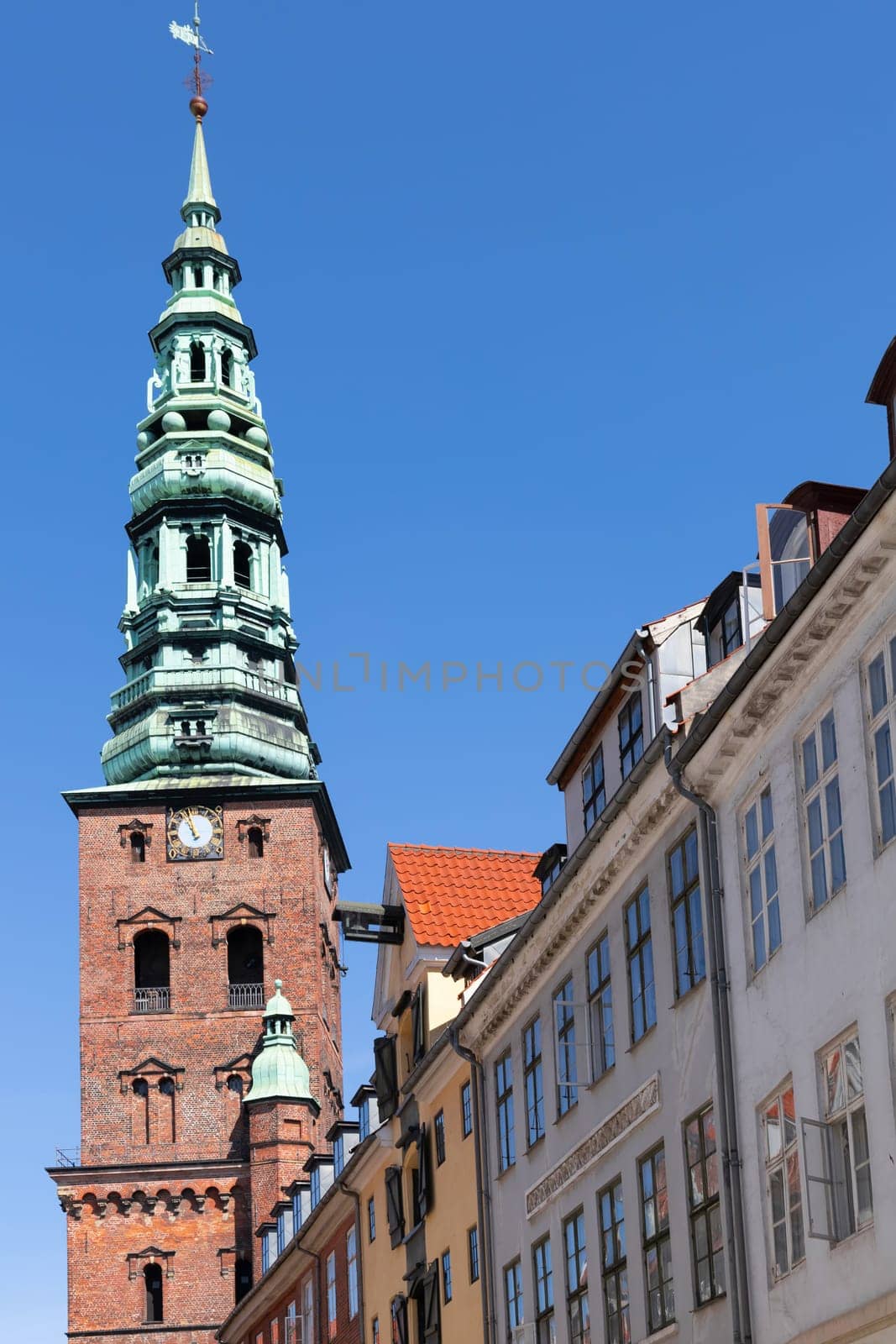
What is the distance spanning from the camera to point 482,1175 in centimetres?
3212

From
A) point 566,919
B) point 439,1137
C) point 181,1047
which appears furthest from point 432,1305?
point 181,1047

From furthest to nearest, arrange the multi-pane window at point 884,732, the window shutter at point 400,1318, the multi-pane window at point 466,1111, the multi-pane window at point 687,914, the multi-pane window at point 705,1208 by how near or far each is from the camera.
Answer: the window shutter at point 400,1318 → the multi-pane window at point 466,1111 → the multi-pane window at point 687,914 → the multi-pane window at point 705,1208 → the multi-pane window at point 884,732

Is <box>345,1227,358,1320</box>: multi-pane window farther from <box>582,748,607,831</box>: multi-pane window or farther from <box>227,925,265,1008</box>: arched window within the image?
<box>227,925,265,1008</box>: arched window

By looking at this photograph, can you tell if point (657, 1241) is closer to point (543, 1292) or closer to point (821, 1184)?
point (543, 1292)

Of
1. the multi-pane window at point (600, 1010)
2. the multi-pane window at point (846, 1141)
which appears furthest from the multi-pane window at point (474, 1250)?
the multi-pane window at point (846, 1141)

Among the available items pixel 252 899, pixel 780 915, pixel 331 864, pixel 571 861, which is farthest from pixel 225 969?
pixel 780 915

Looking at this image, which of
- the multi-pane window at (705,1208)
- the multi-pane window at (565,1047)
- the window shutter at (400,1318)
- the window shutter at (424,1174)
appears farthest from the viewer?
the window shutter at (400,1318)

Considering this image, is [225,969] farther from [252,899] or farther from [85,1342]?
→ [85,1342]

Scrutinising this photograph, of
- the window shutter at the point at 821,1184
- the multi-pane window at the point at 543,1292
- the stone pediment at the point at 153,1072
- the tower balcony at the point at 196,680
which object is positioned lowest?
the window shutter at the point at 821,1184

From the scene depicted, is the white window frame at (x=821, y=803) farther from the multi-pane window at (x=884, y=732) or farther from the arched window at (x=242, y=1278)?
the arched window at (x=242, y=1278)

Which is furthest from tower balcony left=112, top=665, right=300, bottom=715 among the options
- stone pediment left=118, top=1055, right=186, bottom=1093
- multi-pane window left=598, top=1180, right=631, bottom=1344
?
multi-pane window left=598, top=1180, right=631, bottom=1344

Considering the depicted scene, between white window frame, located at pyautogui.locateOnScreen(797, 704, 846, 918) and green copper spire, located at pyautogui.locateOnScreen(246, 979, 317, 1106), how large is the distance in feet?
219

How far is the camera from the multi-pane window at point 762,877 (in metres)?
21.4

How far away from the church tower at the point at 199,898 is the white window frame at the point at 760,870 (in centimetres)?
6030
